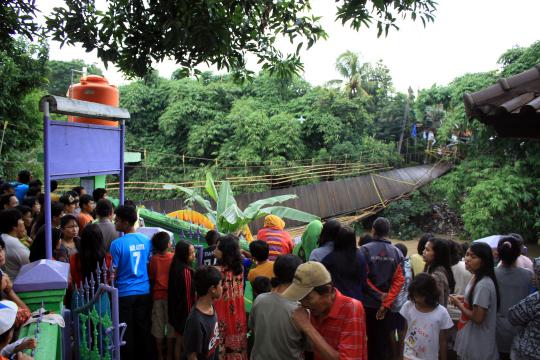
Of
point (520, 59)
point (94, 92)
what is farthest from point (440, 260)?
point (520, 59)

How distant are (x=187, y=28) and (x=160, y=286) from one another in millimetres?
2018

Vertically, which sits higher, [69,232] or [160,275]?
[69,232]

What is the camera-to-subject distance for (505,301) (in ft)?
11.5

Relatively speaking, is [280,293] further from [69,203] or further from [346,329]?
[69,203]

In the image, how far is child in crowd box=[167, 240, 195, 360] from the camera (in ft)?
12.2

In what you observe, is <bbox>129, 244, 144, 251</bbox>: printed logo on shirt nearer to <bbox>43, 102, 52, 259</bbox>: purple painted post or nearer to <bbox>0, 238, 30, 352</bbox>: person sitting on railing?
<bbox>43, 102, 52, 259</bbox>: purple painted post

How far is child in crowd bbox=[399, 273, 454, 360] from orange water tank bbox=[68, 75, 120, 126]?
5.02 m

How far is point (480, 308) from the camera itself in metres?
3.27

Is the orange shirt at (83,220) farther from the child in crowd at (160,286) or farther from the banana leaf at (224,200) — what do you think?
the banana leaf at (224,200)

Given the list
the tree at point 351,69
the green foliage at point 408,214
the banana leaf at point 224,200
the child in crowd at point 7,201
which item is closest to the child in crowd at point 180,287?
the child in crowd at point 7,201

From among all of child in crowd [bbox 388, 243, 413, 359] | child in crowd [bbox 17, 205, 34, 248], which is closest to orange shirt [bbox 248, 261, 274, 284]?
child in crowd [bbox 388, 243, 413, 359]

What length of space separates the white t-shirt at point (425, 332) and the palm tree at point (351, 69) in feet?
62.9

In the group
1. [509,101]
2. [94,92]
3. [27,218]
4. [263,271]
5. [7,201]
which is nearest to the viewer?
[509,101]

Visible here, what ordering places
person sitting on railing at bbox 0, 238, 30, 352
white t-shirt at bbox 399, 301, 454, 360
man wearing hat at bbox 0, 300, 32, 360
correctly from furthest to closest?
white t-shirt at bbox 399, 301, 454, 360 < person sitting on railing at bbox 0, 238, 30, 352 < man wearing hat at bbox 0, 300, 32, 360
